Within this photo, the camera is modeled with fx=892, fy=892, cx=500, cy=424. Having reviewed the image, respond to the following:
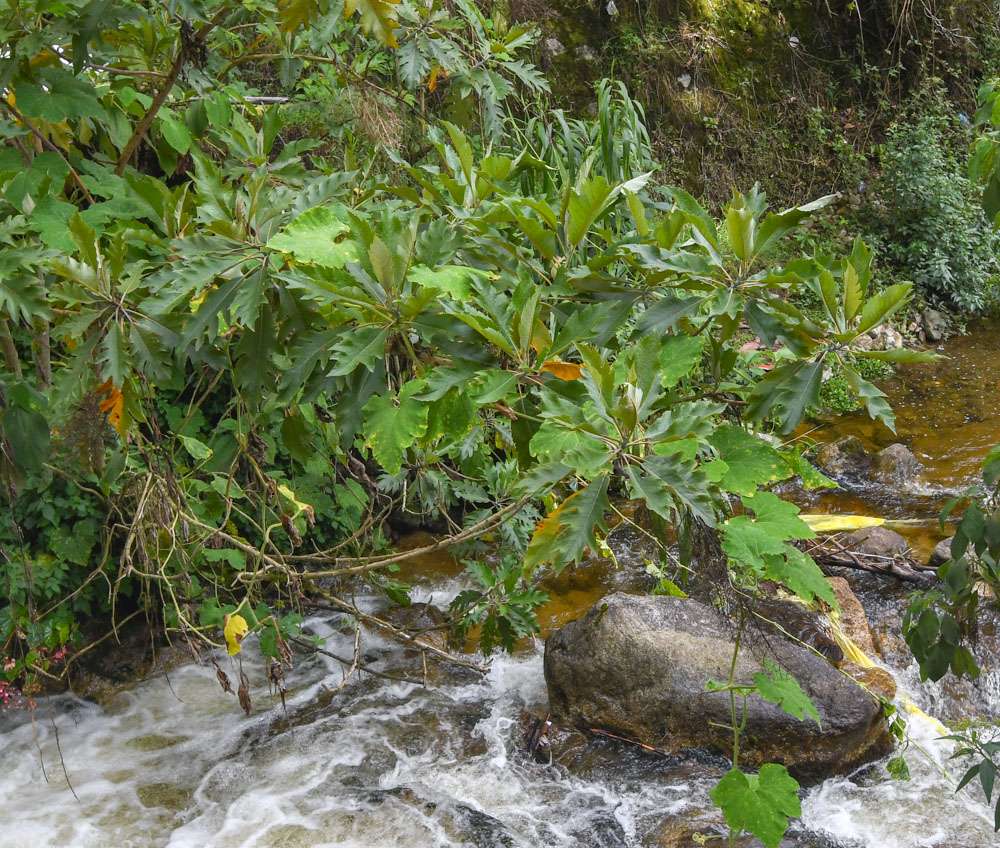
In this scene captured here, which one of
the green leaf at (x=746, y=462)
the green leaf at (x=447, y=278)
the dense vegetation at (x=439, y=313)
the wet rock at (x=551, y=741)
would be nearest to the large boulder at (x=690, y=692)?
the wet rock at (x=551, y=741)

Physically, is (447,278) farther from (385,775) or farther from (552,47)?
(552,47)

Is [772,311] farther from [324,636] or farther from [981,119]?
[324,636]

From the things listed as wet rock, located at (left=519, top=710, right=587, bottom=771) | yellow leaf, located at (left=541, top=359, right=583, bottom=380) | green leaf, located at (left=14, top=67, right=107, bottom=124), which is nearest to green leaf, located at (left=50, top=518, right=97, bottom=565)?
wet rock, located at (left=519, top=710, right=587, bottom=771)

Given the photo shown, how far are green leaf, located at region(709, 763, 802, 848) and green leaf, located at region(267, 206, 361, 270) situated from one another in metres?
1.43

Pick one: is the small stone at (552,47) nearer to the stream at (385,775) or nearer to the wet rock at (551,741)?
the stream at (385,775)

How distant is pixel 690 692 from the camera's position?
321 centimetres

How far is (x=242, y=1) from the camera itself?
2340mm

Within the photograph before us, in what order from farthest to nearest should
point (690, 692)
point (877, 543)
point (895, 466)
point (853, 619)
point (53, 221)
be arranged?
point (895, 466)
point (877, 543)
point (853, 619)
point (690, 692)
point (53, 221)

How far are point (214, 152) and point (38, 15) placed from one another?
4.00 feet

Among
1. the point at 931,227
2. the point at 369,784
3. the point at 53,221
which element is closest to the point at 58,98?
the point at 53,221

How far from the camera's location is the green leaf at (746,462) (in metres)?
1.22

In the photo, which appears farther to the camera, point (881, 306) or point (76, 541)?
point (76, 541)

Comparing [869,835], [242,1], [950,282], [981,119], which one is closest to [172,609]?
[242,1]

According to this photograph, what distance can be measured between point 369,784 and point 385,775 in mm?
68
